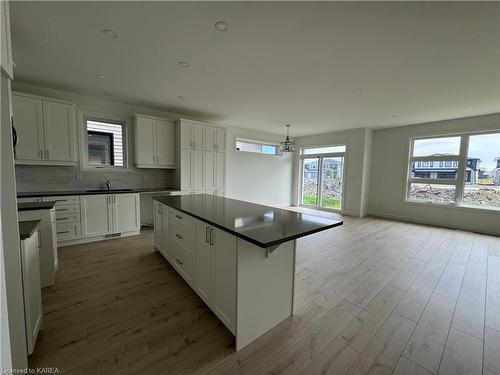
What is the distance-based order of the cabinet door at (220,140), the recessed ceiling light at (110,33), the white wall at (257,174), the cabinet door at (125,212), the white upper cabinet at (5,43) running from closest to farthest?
the white upper cabinet at (5,43) < the recessed ceiling light at (110,33) < the cabinet door at (125,212) < the cabinet door at (220,140) < the white wall at (257,174)

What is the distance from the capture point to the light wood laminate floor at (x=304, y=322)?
1.38m

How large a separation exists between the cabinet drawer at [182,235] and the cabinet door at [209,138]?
278 cm

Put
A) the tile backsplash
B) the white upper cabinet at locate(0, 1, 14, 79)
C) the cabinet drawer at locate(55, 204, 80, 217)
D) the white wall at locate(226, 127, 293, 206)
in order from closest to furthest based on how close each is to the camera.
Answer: the white upper cabinet at locate(0, 1, 14, 79), the cabinet drawer at locate(55, 204, 80, 217), the tile backsplash, the white wall at locate(226, 127, 293, 206)

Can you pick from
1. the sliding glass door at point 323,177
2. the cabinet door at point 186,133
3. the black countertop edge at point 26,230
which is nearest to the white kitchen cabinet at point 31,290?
the black countertop edge at point 26,230

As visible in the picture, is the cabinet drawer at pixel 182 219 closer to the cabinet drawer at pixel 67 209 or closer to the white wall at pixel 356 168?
the cabinet drawer at pixel 67 209

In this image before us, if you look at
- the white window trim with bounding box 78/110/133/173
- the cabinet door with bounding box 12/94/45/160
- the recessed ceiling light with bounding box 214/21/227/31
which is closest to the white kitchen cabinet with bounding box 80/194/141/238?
the white window trim with bounding box 78/110/133/173

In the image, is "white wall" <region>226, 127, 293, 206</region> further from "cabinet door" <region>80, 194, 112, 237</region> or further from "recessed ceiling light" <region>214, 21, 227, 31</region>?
"recessed ceiling light" <region>214, 21, 227, 31</region>

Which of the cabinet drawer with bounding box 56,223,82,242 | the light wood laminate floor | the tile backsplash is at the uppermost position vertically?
the tile backsplash

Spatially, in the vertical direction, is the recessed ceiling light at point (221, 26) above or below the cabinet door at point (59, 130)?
above

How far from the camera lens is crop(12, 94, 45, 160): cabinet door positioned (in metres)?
3.09

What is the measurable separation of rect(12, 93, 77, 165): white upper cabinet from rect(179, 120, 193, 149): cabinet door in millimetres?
1840

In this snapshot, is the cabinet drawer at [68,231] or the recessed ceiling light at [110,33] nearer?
the recessed ceiling light at [110,33]

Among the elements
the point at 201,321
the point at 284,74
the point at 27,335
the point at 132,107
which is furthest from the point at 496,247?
the point at 132,107

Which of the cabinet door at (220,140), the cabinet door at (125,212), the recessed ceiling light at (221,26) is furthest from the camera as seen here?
the cabinet door at (220,140)
